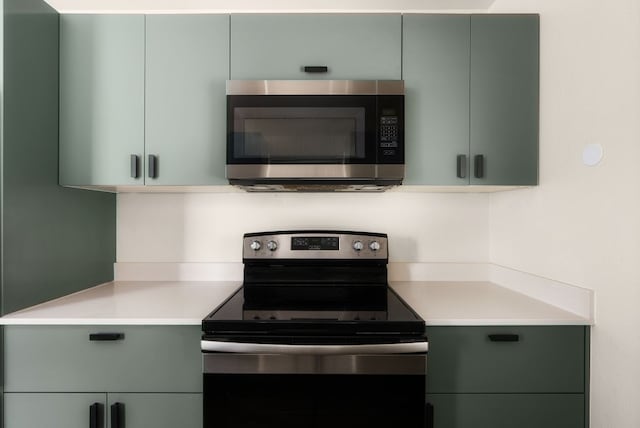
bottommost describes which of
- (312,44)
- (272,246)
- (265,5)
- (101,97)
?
(272,246)

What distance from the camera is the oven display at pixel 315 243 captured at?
1848 millimetres

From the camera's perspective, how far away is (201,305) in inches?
58.9

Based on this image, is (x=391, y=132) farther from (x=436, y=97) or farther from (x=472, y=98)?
(x=472, y=98)

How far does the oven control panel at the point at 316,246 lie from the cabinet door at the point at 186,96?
411 millimetres

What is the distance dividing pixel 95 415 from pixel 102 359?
0.20m

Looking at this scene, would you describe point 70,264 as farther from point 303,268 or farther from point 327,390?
point 327,390

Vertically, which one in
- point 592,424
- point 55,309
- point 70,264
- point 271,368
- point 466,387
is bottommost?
point 592,424

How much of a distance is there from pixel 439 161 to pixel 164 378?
55.0 inches

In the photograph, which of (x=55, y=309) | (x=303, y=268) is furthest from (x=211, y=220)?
(x=55, y=309)

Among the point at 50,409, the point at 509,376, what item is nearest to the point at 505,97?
the point at 509,376

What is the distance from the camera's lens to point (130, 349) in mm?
1338

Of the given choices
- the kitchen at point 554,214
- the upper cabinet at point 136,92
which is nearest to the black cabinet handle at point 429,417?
the kitchen at point 554,214

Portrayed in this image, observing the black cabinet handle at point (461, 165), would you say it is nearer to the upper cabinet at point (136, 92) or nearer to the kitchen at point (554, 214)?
the kitchen at point (554, 214)

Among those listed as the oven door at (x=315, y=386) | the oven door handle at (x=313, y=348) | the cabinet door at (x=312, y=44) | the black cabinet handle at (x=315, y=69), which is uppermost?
the cabinet door at (x=312, y=44)
